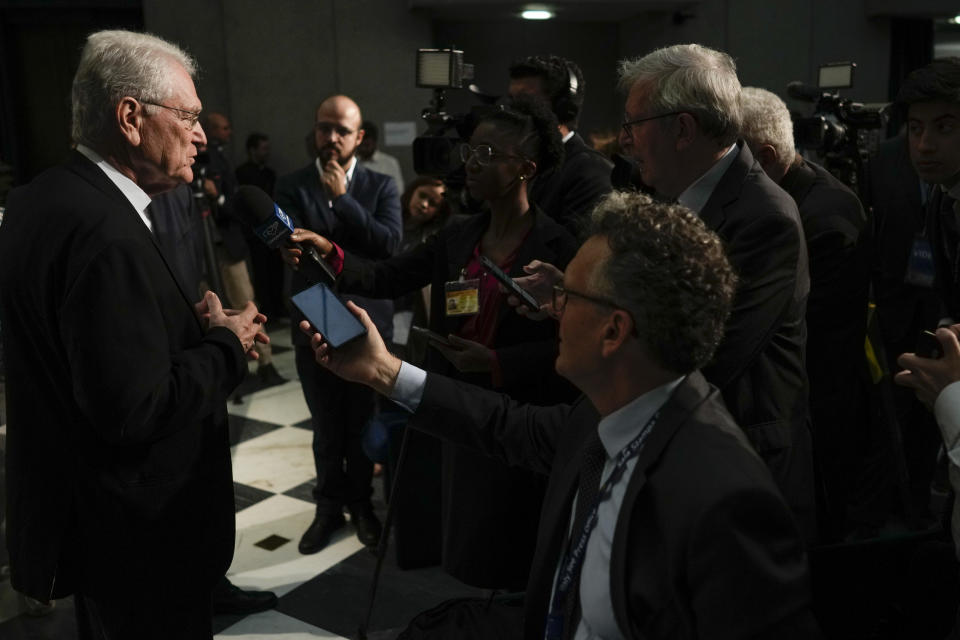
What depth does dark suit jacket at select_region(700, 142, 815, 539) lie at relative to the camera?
5.81 ft

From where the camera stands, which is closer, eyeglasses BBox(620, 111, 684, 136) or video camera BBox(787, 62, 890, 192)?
eyeglasses BBox(620, 111, 684, 136)

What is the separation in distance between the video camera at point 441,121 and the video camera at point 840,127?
129 centimetres

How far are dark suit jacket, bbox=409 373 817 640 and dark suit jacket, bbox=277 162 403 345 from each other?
6.70 ft

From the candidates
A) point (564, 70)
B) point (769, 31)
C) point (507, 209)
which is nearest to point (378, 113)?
point (769, 31)

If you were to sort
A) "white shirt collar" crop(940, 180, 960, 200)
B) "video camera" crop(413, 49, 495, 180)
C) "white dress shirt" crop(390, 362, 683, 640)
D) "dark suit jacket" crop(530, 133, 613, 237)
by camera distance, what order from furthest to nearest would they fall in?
1. "video camera" crop(413, 49, 495, 180)
2. "dark suit jacket" crop(530, 133, 613, 237)
3. "white shirt collar" crop(940, 180, 960, 200)
4. "white dress shirt" crop(390, 362, 683, 640)

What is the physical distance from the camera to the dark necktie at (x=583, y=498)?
119 centimetres

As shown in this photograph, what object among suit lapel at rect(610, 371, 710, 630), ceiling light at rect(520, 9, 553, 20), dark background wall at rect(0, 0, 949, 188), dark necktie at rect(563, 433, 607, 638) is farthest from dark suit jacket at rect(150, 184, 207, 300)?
ceiling light at rect(520, 9, 553, 20)

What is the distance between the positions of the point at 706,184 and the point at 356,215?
4.83 feet

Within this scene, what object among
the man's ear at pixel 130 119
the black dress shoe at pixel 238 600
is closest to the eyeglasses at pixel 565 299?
the man's ear at pixel 130 119

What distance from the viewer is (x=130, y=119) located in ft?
5.47

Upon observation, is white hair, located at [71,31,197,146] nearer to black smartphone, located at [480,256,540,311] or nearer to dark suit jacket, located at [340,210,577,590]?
black smartphone, located at [480,256,540,311]

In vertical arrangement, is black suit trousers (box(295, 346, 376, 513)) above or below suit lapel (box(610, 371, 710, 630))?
below

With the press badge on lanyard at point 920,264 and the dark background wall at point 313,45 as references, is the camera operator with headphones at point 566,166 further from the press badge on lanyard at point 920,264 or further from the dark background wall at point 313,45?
the dark background wall at point 313,45

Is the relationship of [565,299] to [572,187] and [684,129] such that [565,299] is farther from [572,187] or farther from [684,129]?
[572,187]
